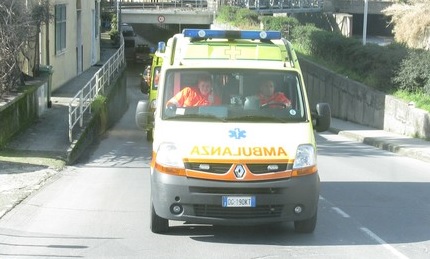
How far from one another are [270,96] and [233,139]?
111 centimetres

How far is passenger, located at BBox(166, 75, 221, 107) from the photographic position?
1061 centimetres

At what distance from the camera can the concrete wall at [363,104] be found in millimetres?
24922

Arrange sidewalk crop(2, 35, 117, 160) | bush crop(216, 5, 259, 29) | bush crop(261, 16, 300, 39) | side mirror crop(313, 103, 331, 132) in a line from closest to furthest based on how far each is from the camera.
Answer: side mirror crop(313, 103, 331, 132) < sidewalk crop(2, 35, 117, 160) < bush crop(261, 16, 300, 39) < bush crop(216, 5, 259, 29)

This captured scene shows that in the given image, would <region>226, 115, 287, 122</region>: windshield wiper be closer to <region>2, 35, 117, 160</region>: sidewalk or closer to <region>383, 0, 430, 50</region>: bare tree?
<region>2, 35, 117, 160</region>: sidewalk

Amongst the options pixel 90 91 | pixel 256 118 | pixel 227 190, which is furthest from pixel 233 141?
pixel 90 91

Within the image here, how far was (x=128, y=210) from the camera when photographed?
39.9 ft

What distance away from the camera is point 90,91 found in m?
22.7

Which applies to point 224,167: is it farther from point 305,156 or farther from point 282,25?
point 282,25

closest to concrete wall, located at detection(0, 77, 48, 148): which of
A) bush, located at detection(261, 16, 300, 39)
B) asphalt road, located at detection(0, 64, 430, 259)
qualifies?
asphalt road, located at detection(0, 64, 430, 259)

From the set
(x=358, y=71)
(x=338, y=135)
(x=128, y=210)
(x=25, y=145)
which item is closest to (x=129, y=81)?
(x=358, y=71)

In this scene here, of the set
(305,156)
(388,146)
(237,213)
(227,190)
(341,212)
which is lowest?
(388,146)

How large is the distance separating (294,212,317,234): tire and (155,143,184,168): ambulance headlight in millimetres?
1774

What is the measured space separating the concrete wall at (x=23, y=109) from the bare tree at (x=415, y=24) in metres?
21.3

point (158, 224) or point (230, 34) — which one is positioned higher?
point (230, 34)
